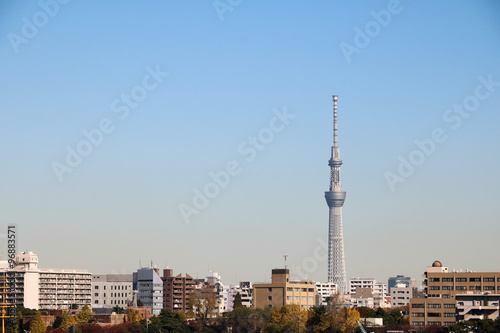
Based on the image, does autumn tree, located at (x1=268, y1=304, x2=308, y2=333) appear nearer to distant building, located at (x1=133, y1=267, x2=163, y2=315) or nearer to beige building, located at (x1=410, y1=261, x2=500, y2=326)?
beige building, located at (x1=410, y1=261, x2=500, y2=326)

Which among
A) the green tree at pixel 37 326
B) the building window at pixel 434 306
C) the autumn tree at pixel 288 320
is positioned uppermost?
the building window at pixel 434 306

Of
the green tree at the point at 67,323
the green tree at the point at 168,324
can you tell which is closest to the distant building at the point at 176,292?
the green tree at the point at 67,323

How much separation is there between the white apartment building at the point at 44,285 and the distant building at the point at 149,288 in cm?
1164

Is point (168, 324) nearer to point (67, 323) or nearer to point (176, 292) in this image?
point (67, 323)

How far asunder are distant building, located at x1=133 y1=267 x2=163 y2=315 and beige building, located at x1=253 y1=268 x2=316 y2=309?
5659 centimetres

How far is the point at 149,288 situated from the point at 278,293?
198 ft

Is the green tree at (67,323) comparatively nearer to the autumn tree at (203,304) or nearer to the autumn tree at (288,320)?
the autumn tree at (203,304)

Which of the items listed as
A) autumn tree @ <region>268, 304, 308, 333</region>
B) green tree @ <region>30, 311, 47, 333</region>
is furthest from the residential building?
green tree @ <region>30, 311, 47, 333</region>

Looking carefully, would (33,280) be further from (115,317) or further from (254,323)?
(254,323)

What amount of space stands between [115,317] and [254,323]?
1137 inches

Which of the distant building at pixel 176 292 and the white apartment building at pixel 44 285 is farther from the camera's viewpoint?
the distant building at pixel 176 292

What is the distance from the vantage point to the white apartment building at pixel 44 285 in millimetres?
176375

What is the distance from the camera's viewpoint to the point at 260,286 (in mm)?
134250

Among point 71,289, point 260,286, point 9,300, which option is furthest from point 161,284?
point 260,286
